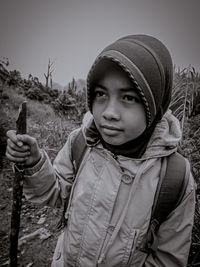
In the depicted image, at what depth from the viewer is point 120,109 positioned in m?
1.04

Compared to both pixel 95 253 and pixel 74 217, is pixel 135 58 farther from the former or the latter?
pixel 95 253

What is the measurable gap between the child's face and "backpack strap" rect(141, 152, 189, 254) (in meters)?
0.27

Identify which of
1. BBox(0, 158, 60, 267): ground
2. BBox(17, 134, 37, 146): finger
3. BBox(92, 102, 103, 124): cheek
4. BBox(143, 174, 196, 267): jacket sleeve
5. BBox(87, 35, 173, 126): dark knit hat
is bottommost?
BBox(0, 158, 60, 267): ground

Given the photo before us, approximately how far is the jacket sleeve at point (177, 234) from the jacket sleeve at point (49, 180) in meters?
0.66

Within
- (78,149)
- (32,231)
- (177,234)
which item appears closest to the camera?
(177,234)

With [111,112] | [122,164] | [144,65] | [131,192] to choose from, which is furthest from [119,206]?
[144,65]

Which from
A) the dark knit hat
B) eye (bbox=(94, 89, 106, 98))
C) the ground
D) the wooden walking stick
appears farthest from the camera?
the ground

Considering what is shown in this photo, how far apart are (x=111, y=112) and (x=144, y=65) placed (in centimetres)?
28

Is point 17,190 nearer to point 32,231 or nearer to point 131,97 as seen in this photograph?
point 131,97

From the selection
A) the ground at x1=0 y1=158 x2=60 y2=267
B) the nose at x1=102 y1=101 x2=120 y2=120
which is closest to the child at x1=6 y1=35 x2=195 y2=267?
the nose at x1=102 y1=101 x2=120 y2=120

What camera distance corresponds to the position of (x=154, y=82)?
3.44 ft

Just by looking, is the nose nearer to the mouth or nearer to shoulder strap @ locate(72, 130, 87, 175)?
the mouth

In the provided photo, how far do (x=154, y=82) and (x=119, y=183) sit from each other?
0.56 metres

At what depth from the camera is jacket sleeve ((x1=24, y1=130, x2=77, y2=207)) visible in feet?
3.86
